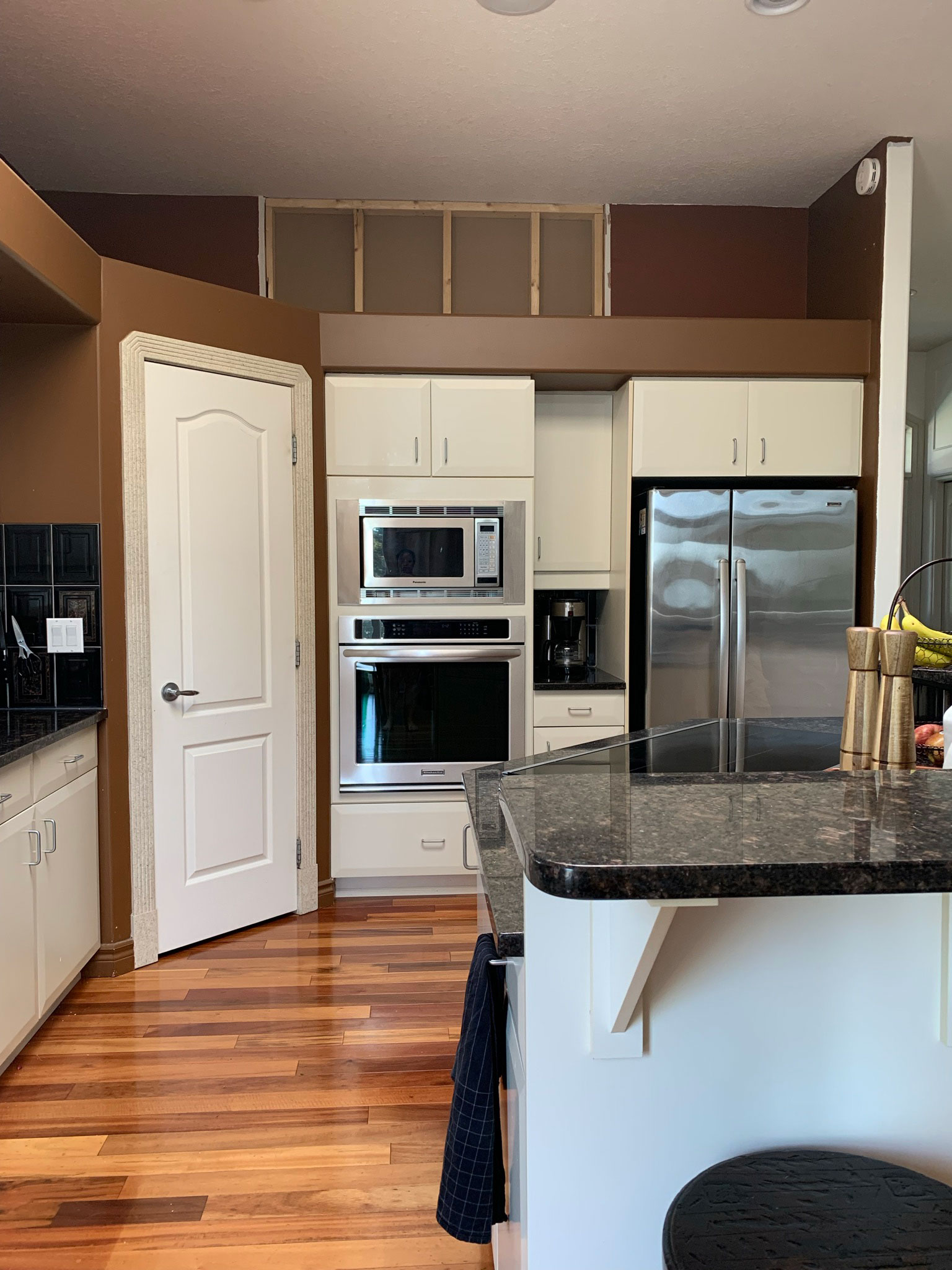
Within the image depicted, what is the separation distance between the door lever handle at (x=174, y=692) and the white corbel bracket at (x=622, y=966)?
Result: 99.0 inches

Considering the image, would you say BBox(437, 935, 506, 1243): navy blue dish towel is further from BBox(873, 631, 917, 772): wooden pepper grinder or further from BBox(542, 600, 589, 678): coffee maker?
BBox(542, 600, 589, 678): coffee maker

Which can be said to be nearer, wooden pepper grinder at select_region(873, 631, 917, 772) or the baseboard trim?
wooden pepper grinder at select_region(873, 631, 917, 772)

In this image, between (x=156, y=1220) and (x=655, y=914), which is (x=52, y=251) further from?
(x=655, y=914)

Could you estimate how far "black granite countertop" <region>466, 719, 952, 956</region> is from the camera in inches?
27.1

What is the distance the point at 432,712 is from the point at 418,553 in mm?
645

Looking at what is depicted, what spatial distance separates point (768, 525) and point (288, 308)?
6.65ft

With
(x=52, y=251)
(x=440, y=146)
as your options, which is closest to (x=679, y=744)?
(x=52, y=251)

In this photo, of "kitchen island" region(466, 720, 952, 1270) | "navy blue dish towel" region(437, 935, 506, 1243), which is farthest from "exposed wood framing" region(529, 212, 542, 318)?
"kitchen island" region(466, 720, 952, 1270)

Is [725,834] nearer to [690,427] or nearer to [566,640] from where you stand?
[690,427]

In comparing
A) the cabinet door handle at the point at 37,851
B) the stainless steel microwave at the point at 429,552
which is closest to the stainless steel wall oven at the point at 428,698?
the stainless steel microwave at the point at 429,552

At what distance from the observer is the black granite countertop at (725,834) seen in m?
Result: 0.69

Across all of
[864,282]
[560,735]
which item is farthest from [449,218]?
[560,735]

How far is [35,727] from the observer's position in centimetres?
269

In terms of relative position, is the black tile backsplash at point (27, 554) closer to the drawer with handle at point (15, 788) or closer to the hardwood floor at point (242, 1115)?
the drawer with handle at point (15, 788)
